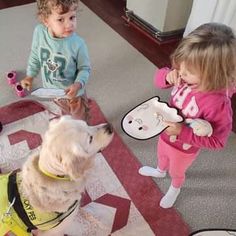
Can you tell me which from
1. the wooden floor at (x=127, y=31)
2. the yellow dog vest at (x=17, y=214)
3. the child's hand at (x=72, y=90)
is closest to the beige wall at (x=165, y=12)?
the wooden floor at (x=127, y=31)

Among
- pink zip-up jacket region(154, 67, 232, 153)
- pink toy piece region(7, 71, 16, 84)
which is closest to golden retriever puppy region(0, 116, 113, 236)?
pink zip-up jacket region(154, 67, 232, 153)

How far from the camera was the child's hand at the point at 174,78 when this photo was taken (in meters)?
1.17

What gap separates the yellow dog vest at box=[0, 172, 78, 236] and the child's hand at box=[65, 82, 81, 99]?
17.6 inches

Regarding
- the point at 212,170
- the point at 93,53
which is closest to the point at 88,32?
the point at 93,53

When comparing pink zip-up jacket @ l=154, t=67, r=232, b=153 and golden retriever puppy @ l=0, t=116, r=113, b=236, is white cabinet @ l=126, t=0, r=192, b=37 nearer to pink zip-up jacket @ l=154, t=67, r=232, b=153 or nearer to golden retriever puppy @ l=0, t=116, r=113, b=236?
pink zip-up jacket @ l=154, t=67, r=232, b=153

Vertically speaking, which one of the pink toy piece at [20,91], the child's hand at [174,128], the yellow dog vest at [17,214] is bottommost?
the pink toy piece at [20,91]

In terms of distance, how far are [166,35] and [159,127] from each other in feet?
5.42

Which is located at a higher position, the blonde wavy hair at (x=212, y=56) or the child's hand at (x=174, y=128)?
the blonde wavy hair at (x=212, y=56)

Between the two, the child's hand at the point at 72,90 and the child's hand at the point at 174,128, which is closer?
the child's hand at the point at 174,128

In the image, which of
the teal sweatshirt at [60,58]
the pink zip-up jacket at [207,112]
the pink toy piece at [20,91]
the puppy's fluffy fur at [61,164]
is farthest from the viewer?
the pink toy piece at [20,91]

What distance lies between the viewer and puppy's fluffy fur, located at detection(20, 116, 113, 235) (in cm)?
96

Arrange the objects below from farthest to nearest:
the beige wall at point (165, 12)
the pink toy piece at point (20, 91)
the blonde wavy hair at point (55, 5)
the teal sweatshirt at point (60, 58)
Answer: the beige wall at point (165, 12) → the pink toy piece at point (20, 91) → the teal sweatshirt at point (60, 58) → the blonde wavy hair at point (55, 5)

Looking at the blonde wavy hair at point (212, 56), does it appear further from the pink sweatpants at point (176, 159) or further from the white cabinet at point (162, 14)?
the white cabinet at point (162, 14)

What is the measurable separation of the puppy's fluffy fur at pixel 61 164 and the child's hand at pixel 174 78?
1.13ft
